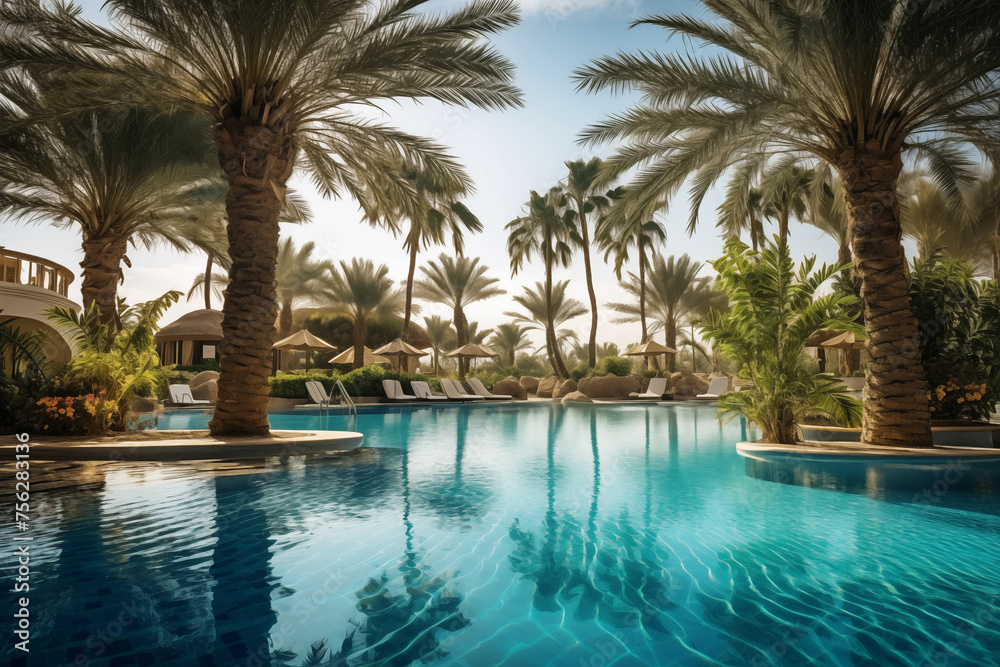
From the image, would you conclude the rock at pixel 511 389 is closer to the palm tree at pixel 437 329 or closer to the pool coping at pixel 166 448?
the palm tree at pixel 437 329

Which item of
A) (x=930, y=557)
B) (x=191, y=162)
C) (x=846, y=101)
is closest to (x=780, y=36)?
(x=846, y=101)

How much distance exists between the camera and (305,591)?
342 cm

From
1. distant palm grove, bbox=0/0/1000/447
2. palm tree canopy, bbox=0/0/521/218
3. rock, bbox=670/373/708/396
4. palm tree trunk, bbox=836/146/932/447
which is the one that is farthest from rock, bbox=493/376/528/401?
palm tree trunk, bbox=836/146/932/447

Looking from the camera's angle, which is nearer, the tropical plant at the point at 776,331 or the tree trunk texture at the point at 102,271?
the tropical plant at the point at 776,331

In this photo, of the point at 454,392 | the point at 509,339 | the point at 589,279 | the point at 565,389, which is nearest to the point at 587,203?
the point at 589,279

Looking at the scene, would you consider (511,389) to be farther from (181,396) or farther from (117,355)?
(117,355)

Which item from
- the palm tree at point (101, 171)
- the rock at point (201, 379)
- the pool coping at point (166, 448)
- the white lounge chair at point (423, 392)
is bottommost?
the pool coping at point (166, 448)

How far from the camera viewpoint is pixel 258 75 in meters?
8.85

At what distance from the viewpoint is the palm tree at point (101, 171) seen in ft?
39.2

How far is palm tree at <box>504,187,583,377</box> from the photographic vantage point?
102 ft

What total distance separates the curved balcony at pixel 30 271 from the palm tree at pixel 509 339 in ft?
91.0

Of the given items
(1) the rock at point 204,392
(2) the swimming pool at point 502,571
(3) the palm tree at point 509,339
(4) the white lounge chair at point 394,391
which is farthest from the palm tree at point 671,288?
(2) the swimming pool at point 502,571

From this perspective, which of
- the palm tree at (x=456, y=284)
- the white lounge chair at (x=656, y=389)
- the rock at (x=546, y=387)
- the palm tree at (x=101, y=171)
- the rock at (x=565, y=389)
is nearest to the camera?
the palm tree at (x=101, y=171)

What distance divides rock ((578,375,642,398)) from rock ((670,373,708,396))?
240cm
